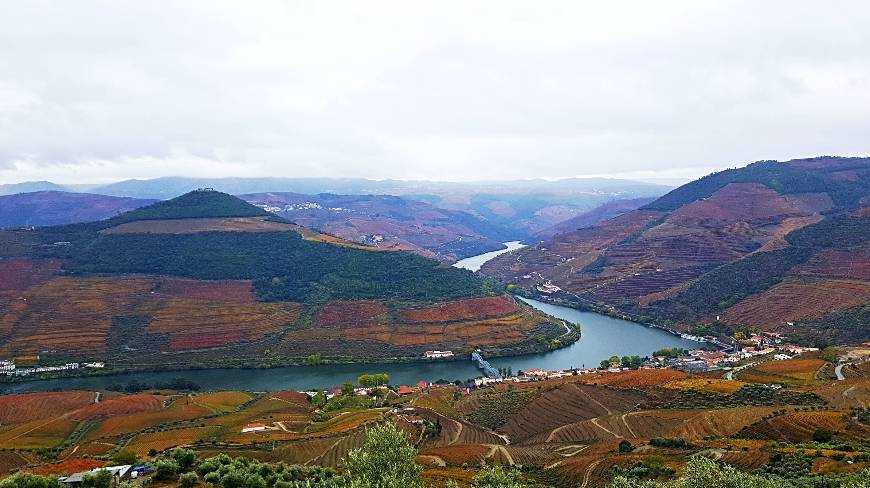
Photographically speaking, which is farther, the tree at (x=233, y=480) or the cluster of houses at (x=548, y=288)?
the cluster of houses at (x=548, y=288)

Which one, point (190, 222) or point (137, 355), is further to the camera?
point (190, 222)

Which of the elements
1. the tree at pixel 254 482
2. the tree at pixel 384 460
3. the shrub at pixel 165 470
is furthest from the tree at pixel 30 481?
the tree at pixel 384 460

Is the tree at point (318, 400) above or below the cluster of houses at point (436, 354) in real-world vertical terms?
above

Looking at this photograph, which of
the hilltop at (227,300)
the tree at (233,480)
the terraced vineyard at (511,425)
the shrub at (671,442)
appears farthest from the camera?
the hilltop at (227,300)

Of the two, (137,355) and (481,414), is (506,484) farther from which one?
(137,355)

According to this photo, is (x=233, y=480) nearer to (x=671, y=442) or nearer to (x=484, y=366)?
(x=671, y=442)

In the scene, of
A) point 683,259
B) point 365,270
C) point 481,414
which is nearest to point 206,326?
point 365,270

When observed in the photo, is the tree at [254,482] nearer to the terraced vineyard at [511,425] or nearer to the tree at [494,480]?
the tree at [494,480]

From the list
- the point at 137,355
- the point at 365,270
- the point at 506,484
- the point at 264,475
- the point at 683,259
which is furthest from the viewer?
the point at 683,259
